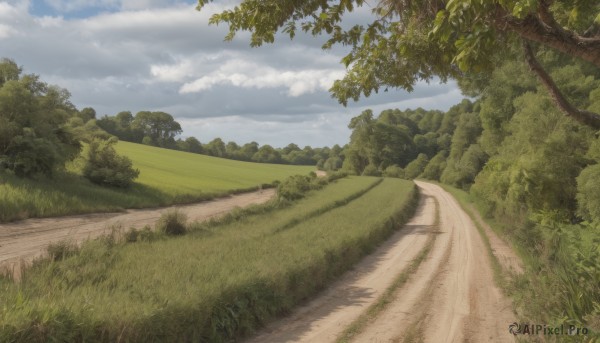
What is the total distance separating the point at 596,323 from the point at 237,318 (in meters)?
6.70

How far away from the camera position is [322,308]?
36.6 ft

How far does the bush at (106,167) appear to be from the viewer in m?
28.3

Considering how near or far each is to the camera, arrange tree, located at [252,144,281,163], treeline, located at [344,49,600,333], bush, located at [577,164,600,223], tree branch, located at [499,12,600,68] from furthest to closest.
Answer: tree, located at [252,144,281,163], bush, located at [577,164,600,223], treeline, located at [344,49,600,333], tree branch, located at [499,12,600,68]

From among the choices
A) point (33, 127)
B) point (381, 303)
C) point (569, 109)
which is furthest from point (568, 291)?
point (33, 127)

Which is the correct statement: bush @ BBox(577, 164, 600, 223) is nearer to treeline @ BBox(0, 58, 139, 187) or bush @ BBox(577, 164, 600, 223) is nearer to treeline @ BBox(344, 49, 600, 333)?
treeline @ BBox(344, 49, 600, 333)

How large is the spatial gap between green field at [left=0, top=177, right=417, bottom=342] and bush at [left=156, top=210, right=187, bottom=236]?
0.66m

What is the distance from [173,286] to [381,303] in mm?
5943

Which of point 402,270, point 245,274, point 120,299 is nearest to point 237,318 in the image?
point 245,274

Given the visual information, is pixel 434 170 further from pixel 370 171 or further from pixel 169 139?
pixel 169 139

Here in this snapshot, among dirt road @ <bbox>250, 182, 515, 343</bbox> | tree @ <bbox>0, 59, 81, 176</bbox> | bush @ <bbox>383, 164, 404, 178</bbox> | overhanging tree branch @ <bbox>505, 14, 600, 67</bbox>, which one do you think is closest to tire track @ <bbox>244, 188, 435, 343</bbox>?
dirt road @ <bbox>250, 182, 515, 343</bbox>

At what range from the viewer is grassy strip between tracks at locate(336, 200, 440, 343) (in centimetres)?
923

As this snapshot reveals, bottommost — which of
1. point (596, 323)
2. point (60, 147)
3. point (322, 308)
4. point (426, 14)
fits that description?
point (322, 308)

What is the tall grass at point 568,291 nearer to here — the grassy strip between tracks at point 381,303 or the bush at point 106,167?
the grassy strip between tracks at point 381,303

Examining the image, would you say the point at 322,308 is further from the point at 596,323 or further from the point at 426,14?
the point at 426,14
